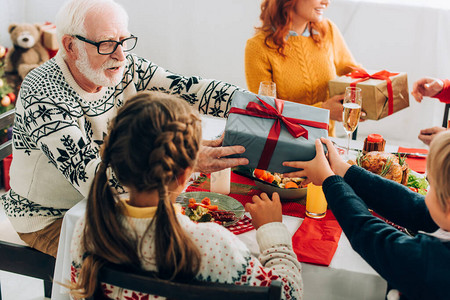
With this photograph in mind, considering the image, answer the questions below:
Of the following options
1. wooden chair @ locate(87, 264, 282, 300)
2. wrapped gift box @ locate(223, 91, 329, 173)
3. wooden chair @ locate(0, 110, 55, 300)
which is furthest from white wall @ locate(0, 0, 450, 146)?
wooden chair @ locate(87, 264, 282, 300)

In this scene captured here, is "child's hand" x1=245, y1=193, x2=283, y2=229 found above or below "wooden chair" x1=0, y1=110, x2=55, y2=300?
above

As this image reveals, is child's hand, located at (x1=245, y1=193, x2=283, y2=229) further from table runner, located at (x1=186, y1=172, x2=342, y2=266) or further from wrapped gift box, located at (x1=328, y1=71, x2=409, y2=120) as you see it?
wrapped gift box, located at (x1=328, y1=71, x2=409, y2=120)

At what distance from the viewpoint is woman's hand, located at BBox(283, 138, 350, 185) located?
1426mm

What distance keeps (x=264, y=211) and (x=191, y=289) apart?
0.46 metres

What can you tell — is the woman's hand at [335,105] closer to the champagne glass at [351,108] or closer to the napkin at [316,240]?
the champagne glass at [351,108]

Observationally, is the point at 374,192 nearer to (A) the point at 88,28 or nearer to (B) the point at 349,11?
(A) the point at 88,28

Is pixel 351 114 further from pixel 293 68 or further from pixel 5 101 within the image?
pixel 5 101

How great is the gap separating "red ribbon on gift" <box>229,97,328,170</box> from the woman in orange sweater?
3.97ft

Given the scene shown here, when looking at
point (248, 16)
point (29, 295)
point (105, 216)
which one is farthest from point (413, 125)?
point (105, 216)

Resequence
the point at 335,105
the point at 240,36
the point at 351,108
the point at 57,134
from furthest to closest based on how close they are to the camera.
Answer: the point at 240,36
the point at 335,105
the point at 351,108
the point at 57,134

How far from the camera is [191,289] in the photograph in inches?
40.9

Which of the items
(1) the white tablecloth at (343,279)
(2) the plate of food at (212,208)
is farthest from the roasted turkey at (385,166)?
(2) the plate of food at (212,208)

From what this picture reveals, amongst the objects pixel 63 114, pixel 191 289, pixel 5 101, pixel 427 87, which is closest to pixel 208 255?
pixel 191 289

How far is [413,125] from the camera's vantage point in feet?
14.2
